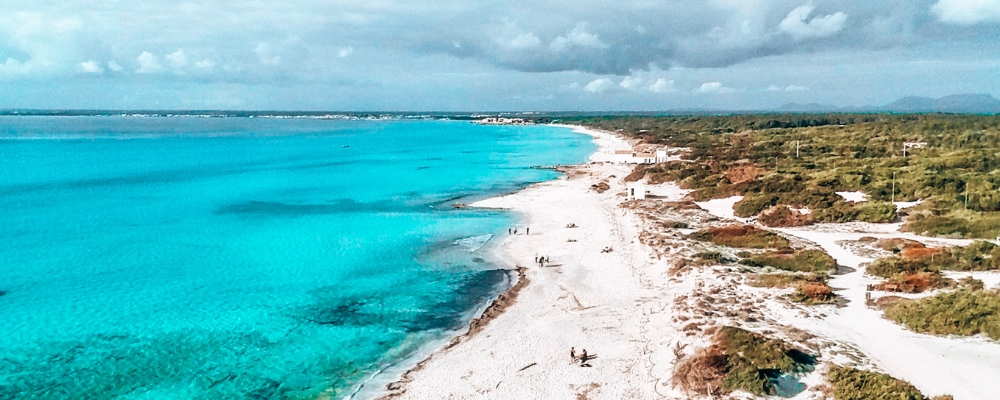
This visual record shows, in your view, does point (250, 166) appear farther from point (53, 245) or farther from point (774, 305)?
point (774, 305)

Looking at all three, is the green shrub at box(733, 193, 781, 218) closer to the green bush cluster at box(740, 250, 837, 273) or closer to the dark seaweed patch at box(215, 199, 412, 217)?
the green bush cluster at box(740, 250, 837, 273)

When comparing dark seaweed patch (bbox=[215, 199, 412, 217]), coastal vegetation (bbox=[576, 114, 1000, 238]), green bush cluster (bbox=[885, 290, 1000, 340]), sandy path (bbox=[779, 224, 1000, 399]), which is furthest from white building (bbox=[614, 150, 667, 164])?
green bush cluster (bbox=[885, 290, 1000, 340])

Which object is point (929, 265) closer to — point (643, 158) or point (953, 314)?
point (953, 314)

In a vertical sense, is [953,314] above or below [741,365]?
above

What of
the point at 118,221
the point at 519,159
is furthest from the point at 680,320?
the point at 519,159

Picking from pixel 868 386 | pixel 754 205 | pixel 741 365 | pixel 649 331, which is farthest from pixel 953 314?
pixel 754 205

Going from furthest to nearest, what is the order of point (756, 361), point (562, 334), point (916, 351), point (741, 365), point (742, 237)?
point (742, 237), point (562, 334), point (916, 351), point (756, 361), point (741, 365)

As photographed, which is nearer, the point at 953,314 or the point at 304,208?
the point at 953,314
